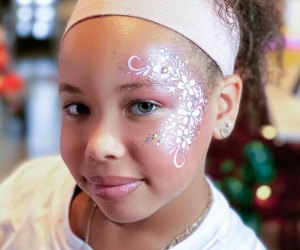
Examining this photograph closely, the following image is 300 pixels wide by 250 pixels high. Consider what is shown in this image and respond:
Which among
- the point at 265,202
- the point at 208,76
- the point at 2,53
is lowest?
the point at 2,53

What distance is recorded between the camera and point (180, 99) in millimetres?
649

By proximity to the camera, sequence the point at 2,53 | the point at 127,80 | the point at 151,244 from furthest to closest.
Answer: the point at 2,53, the point at 151,244, the point at 127,80

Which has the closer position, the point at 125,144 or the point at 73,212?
the point at 125,144

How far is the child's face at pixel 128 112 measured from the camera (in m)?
0.62

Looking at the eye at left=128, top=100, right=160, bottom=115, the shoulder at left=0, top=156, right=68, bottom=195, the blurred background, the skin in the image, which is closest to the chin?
the skin

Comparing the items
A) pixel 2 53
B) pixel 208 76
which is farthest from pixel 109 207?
pixel 2 53

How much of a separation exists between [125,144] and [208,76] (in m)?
0.13

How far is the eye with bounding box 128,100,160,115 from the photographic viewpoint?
63 centimetres

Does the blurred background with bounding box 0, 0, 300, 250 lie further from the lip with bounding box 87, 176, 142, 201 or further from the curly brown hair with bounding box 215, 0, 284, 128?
the lip with bounding box 87, 176, 142, 201

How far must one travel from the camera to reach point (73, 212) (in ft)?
2.57

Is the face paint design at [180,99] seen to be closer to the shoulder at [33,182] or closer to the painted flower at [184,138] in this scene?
the painted flower at [184,138]

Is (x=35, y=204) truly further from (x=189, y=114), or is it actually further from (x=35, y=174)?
(x=189, y=114)

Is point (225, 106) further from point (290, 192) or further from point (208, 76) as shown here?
point (290, 192)

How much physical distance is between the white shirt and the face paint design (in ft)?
0.42
